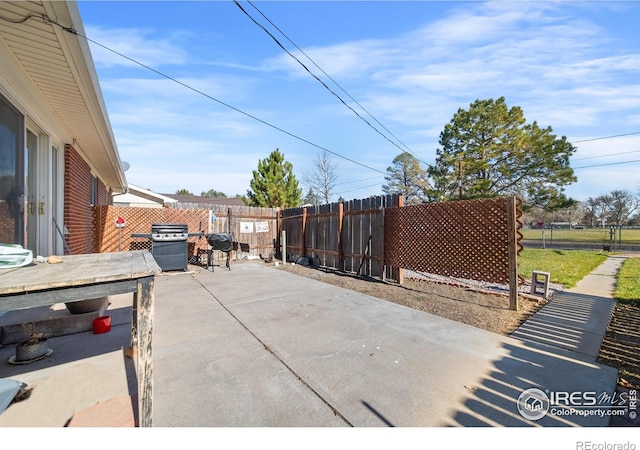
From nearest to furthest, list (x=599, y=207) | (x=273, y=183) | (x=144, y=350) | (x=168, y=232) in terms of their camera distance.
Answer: (x=144, y=350), (x=168, y=232), (x=273, y=183), (x=599, y=207)

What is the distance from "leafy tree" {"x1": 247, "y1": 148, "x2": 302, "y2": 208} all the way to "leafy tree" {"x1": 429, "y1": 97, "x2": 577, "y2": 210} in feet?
32.1

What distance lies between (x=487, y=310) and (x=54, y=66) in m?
Result: 6.25

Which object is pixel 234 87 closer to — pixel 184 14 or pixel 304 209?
pixel 184 14

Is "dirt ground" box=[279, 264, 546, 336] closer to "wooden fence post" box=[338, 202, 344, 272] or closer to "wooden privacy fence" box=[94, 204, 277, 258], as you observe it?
"wooden fence post" box=[338, 202, 344, 272]

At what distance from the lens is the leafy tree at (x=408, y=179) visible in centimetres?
2509

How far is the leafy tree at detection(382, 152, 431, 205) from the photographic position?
25094mm

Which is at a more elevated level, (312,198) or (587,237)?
(312,198)

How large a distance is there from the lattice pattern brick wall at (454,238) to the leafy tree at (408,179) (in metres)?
18.8

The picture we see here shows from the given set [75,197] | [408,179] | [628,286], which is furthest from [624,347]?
[408,179]

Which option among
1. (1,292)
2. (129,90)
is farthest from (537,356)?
(129,90)

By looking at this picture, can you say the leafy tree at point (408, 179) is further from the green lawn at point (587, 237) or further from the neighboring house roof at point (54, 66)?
the neighboring house roof at point (54, 66)

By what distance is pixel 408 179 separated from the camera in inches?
1077

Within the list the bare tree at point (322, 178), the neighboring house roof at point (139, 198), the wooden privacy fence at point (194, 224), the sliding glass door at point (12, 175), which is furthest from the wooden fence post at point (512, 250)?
the bare tree at point (322, 178)

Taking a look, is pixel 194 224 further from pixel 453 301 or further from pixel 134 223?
pixel 453 301
